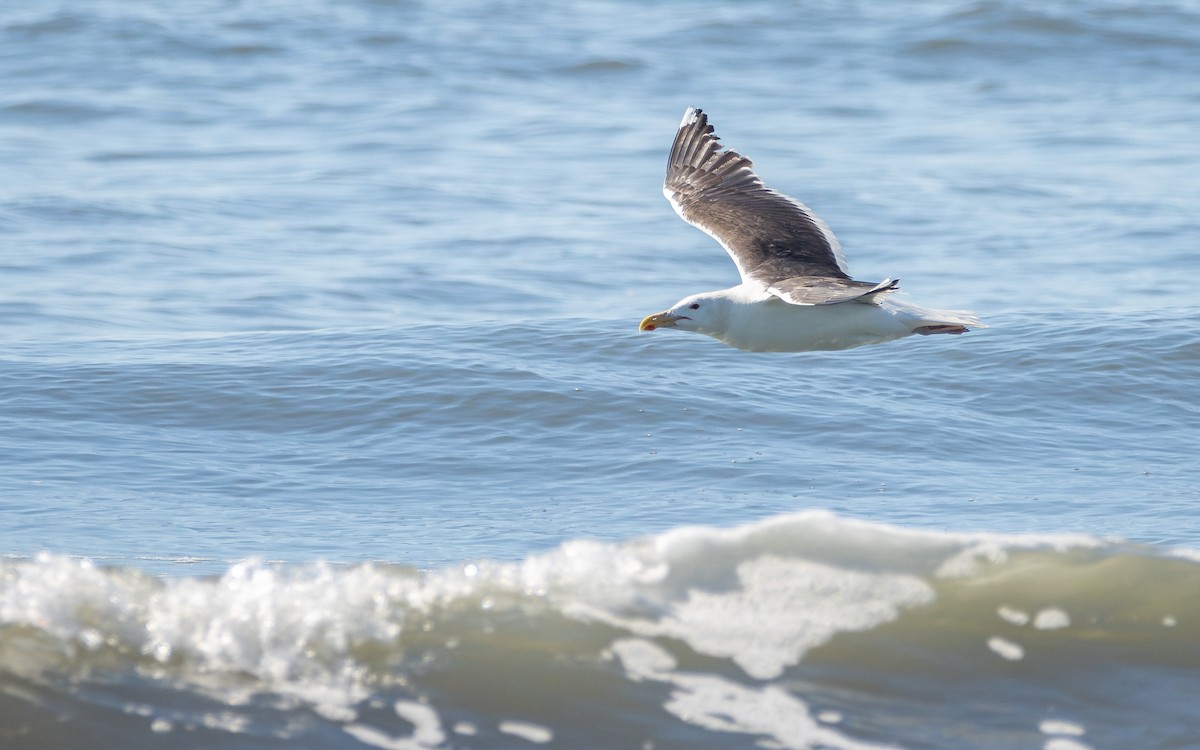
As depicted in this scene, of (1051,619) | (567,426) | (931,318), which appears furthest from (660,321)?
(1051,619)

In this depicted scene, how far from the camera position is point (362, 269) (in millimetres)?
13203

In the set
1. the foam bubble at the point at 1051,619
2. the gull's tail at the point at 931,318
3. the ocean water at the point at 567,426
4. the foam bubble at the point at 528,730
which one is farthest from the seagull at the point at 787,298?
the foam bubble at the point at 528,730

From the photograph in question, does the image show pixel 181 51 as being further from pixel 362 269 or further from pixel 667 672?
pixel 667 672

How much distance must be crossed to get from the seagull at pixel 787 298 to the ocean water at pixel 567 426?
0.92 m

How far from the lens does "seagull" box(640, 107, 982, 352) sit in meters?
7.03

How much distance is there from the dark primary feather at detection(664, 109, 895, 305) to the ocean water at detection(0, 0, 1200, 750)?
1.08m

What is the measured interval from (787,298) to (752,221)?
5.34 ft

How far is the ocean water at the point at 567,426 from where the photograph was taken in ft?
16.9

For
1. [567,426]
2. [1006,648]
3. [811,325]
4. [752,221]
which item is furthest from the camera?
[567,426]

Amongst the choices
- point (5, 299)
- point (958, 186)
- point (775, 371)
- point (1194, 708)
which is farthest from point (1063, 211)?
point (1194, 708)

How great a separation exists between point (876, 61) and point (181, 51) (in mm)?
10550

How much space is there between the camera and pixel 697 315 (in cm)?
741

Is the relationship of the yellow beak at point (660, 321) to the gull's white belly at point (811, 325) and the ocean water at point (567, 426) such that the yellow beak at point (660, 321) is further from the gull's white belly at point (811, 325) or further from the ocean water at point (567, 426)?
the ocean water at point (567, 426)

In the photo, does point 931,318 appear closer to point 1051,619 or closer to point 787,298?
point 787,298
